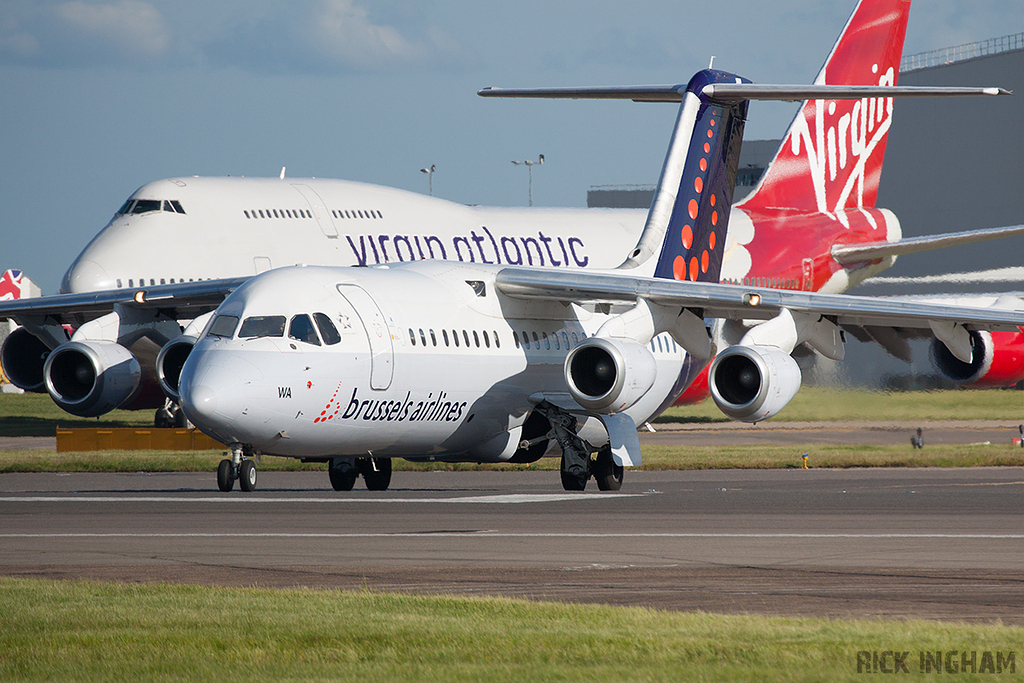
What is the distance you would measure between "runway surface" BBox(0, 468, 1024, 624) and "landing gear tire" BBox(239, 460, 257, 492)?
32 centimetres

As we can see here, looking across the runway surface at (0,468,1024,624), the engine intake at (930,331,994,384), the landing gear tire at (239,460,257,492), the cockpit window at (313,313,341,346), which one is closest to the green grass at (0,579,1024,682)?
the runway surface at (0,468,1024,624)

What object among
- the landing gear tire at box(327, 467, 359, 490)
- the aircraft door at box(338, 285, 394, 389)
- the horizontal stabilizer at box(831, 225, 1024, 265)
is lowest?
the landing gear tire at box(327, 467, 359, 490)

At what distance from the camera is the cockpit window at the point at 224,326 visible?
58.4ft

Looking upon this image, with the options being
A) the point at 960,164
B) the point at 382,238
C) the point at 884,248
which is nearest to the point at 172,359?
the point at 382,238

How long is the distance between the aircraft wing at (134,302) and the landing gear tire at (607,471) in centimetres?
628

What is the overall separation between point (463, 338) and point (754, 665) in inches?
509

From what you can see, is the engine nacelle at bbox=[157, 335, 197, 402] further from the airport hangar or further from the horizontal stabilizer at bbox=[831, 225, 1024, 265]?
the airport hangar

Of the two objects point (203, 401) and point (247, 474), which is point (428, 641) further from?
point (247, 474)

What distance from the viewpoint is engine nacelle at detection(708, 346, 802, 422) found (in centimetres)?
1955

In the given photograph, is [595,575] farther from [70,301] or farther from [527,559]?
[70,301]

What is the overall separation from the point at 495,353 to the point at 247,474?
414 centimetres

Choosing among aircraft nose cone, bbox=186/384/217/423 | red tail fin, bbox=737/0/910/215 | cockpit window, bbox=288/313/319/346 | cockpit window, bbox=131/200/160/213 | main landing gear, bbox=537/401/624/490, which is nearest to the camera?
aircraft nose cone, bbox=186/384/217/423

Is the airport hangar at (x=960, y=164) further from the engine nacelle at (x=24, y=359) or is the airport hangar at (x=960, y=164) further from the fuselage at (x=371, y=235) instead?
the engine nacelle at (x=24, y=359)

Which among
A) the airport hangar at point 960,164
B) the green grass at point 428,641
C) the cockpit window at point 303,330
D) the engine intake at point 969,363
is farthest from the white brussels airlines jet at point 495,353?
the airport hangar at point 960,164
